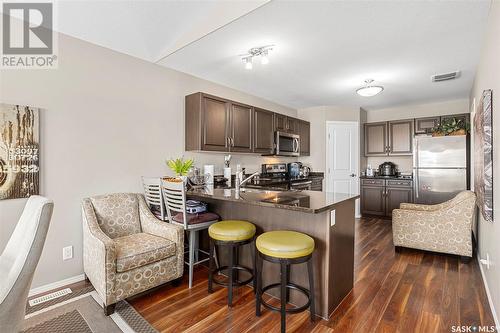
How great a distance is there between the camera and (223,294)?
2.35 m

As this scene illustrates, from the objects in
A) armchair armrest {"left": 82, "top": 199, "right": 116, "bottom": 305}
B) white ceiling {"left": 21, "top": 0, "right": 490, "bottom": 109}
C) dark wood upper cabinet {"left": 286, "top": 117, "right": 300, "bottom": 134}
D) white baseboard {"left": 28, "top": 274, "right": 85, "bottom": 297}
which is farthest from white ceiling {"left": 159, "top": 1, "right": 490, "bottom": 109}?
white baseboard {"left": 28, "top": 274, "right": 85, "bottom": 297}

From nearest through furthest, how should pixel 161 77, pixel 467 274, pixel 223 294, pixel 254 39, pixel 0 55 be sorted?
pixel 0 55, pixel 223 294, pixel 254 39, pixel 467 274, pixel 161 77

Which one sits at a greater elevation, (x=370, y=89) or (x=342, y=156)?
(x=370, y=89)

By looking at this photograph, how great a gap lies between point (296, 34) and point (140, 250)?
8.40 feet

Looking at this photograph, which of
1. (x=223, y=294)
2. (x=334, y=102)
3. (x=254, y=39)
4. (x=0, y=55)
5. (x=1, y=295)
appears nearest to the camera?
(x=1, y=295)

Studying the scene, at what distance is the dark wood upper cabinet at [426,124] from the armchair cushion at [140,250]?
5.30 m

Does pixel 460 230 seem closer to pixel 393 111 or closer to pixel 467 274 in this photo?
pixel 467 274

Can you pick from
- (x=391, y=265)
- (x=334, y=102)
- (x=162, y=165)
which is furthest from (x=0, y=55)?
(x=334, y=102)

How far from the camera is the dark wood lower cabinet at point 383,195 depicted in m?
5.06

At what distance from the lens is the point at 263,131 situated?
14.4 feet

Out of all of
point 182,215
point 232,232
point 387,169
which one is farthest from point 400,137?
point 182,215

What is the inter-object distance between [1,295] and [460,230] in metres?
4.27

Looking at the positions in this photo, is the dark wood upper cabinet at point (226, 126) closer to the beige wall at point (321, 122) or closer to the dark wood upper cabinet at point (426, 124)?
the beige wall at point (321, 122)

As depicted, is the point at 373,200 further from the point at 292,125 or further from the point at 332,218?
the point at 332,218
